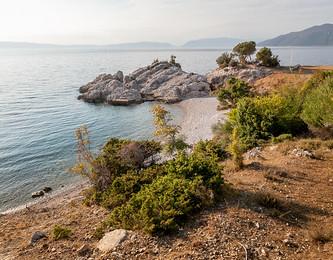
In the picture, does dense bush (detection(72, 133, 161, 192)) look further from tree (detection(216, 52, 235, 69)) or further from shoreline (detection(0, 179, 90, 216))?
tree (detection(216, 52, 235, 69))

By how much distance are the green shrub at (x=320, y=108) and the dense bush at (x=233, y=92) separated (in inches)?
852

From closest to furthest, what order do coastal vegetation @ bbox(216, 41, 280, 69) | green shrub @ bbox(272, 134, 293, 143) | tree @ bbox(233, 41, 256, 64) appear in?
green shrub @ bbox(272, 134, 293, 143)
coastal vegetation @ bbox(216, 41, 280, 69)
tree @ bbox(233, 41, 256, 64)

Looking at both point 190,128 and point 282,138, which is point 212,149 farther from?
point 190,128

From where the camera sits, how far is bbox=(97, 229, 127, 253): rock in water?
38.4ft

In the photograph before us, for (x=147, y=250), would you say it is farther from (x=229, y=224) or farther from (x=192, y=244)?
(x=229, y=224)

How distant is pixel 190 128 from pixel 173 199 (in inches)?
1176

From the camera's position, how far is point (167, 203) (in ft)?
42.2

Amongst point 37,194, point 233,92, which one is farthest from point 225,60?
point 37,194

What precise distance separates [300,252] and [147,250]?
4950mm

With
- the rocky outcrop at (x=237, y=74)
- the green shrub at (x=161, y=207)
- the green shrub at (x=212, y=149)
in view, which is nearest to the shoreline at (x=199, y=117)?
the rocky outcrop at (x=237, y=74)

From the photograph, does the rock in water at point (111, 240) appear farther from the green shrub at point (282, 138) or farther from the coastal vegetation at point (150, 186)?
the green shrub at point (282, 138)

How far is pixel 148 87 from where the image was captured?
72812mm

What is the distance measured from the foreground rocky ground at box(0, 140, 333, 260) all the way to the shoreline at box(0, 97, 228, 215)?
4.85 metres

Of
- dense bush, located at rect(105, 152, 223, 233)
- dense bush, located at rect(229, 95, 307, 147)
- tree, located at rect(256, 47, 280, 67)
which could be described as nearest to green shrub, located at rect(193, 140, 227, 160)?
dense bush, located at rect(229, 95, 307, 147)
